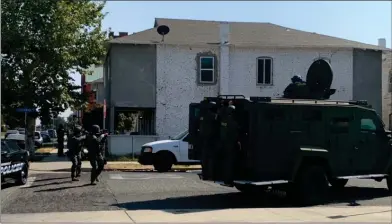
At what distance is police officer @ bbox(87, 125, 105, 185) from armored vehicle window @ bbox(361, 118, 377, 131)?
744 centimetres

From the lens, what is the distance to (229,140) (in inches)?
460

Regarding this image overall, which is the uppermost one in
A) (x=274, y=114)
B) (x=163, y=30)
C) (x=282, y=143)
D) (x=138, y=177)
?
(x=163, y=30)

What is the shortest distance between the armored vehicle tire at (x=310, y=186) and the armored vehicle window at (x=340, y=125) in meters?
1.02

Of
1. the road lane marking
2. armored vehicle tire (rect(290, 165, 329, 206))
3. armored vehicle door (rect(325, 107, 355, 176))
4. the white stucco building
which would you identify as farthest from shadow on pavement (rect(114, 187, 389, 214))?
the white stucco building

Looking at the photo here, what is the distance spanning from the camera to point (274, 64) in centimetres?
3020

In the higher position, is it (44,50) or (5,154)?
(44,50)

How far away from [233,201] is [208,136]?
1.77 metres

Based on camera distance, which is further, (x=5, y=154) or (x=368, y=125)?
(x=5, y=154)

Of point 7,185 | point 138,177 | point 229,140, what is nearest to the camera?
point 229,140

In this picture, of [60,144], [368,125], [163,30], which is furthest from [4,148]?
[163,30]

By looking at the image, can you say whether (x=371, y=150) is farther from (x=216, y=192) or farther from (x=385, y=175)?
(x=216, y=192)

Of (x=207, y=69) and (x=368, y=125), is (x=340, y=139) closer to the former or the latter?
(x=368, y=125)

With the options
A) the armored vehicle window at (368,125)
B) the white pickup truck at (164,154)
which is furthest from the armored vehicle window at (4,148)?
the armored vehicle window at (368,125)

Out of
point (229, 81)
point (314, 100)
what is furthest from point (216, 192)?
point (229, 81)
